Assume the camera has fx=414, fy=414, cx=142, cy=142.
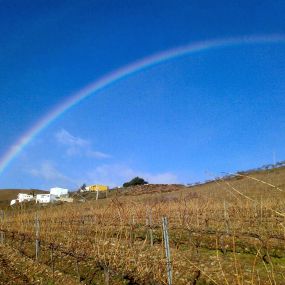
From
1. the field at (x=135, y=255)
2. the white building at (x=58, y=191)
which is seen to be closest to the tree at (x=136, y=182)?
the white building at (x=58, y=191)

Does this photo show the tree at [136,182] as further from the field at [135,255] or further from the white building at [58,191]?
the field at [135,255]

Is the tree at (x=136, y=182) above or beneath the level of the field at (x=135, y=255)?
above

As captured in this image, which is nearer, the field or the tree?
the field

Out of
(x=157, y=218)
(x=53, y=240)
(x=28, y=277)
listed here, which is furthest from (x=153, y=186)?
(x=28, y=277)

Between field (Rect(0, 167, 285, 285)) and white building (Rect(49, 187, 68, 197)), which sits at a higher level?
white building (Rect(49, 187, 68, 197))

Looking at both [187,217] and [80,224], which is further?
[187,217]

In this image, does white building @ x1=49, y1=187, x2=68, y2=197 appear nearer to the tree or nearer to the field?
the tree

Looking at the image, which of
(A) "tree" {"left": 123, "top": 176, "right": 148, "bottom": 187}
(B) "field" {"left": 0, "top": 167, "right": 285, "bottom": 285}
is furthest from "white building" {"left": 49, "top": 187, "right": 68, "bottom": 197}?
(B) "field" {"left": 0, "top": 167, "right": 285, "bottom": 285}

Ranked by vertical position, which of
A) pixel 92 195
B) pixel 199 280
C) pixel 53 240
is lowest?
pixel 199 280

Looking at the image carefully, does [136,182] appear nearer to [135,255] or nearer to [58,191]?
[58,191]

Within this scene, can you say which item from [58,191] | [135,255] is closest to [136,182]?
[58,191]

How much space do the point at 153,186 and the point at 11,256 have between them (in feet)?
179

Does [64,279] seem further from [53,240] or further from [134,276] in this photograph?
[53,240]

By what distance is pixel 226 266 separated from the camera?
381 inches
